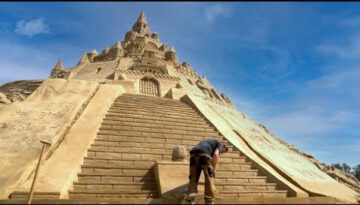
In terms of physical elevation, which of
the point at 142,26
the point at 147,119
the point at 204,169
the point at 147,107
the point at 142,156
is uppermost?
the point at 142,26

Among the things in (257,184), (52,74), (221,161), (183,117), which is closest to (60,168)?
(221,161)

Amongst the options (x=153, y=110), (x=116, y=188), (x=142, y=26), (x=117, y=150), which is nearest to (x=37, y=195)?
(x=116, y=188)

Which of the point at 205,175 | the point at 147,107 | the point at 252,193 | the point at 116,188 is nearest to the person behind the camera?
the point at 205,175

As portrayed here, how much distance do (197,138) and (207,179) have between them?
17.2 ft

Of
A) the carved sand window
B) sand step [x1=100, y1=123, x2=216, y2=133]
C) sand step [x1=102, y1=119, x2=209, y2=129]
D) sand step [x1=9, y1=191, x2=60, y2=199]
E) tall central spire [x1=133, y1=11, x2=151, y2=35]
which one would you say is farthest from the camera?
tall central spire [x1=133, y1=11, x2=151, y2=35]

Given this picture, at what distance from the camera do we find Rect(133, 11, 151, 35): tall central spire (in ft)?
149

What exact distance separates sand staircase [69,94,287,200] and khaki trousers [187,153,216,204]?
5.53 ft

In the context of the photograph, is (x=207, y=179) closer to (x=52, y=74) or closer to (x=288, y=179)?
(x=288, y=179)

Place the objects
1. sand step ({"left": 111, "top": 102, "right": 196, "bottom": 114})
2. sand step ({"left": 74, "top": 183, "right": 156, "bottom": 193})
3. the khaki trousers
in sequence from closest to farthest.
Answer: the khaki trousers → sand step ({"left": 74, "top": 183, "right": 156, "bottom": 193}) → sand step ({"left": 111, "top": 102, "right": 196, "bottom": 114})

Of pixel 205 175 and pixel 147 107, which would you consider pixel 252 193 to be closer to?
pixel 205 175

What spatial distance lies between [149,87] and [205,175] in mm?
16968

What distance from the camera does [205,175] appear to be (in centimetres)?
532

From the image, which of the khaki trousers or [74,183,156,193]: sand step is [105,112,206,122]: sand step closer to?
[74,183,156,193]: sand step

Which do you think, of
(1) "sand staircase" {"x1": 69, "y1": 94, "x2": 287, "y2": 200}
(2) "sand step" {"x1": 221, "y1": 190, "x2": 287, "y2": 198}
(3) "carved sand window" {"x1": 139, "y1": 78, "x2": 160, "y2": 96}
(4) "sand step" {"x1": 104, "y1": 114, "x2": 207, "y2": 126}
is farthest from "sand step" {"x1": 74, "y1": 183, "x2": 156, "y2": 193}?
(3) "carved sand window" {"x1": 139, "y1": 78, "x2": 160, "y2": 96}
